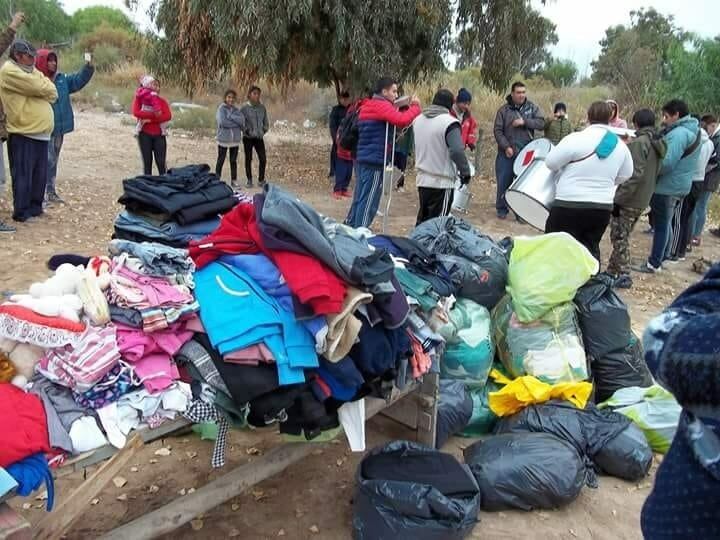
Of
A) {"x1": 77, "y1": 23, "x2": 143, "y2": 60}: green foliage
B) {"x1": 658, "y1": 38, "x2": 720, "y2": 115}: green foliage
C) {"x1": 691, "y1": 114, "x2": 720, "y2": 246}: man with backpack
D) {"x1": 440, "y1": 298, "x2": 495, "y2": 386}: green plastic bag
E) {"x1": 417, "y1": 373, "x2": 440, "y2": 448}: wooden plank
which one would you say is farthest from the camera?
{"x1": 77, "y1": 23, "x2": 143, "y2": 60}: green foliage

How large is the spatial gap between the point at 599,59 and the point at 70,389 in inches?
1530

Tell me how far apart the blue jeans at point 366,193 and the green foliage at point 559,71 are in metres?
24.8

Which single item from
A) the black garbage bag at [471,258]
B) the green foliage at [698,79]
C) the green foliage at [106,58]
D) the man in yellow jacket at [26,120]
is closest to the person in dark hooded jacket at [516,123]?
the black garbage bag at [471,258]

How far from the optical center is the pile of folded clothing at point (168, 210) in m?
2.84

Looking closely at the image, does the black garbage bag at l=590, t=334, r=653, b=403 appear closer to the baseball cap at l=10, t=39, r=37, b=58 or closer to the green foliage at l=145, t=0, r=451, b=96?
the baseball cap at l=10, t=39, r=37, b=58

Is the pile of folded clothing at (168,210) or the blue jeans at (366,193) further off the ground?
the pile of folded clothing at (168,210)

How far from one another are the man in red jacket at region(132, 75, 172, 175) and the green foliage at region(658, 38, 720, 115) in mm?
13376

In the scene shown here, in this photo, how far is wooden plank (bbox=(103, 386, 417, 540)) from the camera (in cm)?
234

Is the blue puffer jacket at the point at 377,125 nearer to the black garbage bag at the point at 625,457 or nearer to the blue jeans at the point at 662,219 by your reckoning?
A: the blue jeans at the point at 662,219

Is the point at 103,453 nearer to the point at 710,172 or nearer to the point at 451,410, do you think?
the point at 451,410

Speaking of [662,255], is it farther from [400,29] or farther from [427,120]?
[400,29]

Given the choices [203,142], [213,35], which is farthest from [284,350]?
[203,142]

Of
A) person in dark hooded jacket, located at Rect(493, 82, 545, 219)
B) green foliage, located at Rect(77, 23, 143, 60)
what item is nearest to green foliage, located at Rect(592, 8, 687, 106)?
person in dark hooded jacket, located at Rect(493, 82, 545, 219)

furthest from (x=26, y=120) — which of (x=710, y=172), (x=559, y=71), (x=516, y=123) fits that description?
(x=559, y=71)
